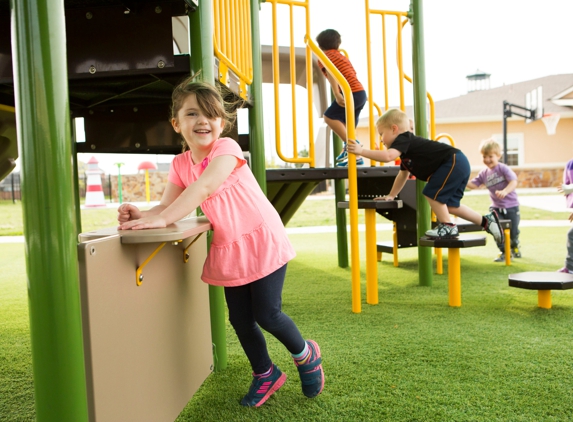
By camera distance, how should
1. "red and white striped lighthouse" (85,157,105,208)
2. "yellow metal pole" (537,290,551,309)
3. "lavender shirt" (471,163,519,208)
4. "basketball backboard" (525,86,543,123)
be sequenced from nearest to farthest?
"yellow metal pole" (537,290,551,309)
"lavender shirt" (471,163,519,208)
"red and white striped lighthouse" (85,157,105,208)
"basketball backboard" (525,86,543,123)

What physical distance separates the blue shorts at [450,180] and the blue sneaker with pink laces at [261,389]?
2.09 metres

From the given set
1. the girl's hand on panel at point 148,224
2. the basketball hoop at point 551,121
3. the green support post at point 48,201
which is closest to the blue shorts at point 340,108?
the girl's hand on panel at point 148,224

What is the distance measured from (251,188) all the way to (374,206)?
5.58 ft

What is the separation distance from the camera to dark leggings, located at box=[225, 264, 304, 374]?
6.40 feet

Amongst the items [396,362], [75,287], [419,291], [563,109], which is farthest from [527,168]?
[75,287]

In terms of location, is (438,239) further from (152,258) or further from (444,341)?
(152,258)

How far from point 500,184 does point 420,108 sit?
1.90 m

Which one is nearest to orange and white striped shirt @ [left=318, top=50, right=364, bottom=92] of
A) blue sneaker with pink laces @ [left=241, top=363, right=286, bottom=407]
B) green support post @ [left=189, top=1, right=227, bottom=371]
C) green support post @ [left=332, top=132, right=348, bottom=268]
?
green support post @ [left=332, top=132, right=348, bottom=268]

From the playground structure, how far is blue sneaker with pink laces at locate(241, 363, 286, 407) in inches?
15.7

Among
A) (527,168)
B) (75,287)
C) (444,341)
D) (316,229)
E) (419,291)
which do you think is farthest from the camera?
(527,168)

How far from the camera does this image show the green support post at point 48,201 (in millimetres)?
1215

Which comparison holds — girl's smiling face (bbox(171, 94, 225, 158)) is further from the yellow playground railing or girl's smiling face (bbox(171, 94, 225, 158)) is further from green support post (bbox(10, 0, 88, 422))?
green support post (bbox(10, 0, 88, 422))

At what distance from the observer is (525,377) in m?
2.21

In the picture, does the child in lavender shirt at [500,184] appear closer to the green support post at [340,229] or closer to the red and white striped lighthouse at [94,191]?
the green support post at [340,229]
